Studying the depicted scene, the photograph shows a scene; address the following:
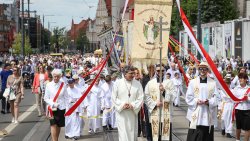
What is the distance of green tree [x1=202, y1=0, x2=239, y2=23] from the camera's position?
7075cm

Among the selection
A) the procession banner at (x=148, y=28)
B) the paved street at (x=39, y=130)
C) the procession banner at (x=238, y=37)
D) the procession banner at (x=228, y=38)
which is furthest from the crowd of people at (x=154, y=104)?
the procession banner at (x=228, y=38)

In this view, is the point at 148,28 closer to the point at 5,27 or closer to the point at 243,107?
the point at 243,107

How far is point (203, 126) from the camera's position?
9898 millimetres

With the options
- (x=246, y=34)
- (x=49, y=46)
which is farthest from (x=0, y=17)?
(x=246, y=34)

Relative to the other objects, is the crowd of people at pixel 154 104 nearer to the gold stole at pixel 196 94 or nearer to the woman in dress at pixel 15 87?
the gold stole at pixel 196 94

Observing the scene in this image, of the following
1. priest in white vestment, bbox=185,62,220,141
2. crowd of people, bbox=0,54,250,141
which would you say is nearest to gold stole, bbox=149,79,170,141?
crowd of people, bbox=0,54,250,141

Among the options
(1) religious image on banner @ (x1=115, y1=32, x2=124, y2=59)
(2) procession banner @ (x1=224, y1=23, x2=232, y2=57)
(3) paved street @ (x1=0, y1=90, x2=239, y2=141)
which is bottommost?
(3) paved street @ (x1=0, y1=90, x2=239, y2=141)

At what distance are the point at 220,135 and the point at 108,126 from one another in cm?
329

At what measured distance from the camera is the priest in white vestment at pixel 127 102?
998cm

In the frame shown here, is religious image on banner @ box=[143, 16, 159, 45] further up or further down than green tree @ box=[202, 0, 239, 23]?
further down

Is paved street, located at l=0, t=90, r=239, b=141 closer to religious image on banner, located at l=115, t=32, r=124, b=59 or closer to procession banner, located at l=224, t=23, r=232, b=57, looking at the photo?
religious image on banner, located at l=115, t=32, r=124, b=59

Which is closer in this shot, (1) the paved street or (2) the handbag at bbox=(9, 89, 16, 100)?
(1) the paved street

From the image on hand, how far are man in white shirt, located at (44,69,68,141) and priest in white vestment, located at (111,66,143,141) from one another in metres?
1.56

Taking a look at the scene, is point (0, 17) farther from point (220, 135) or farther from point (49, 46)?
point (220, 135)
